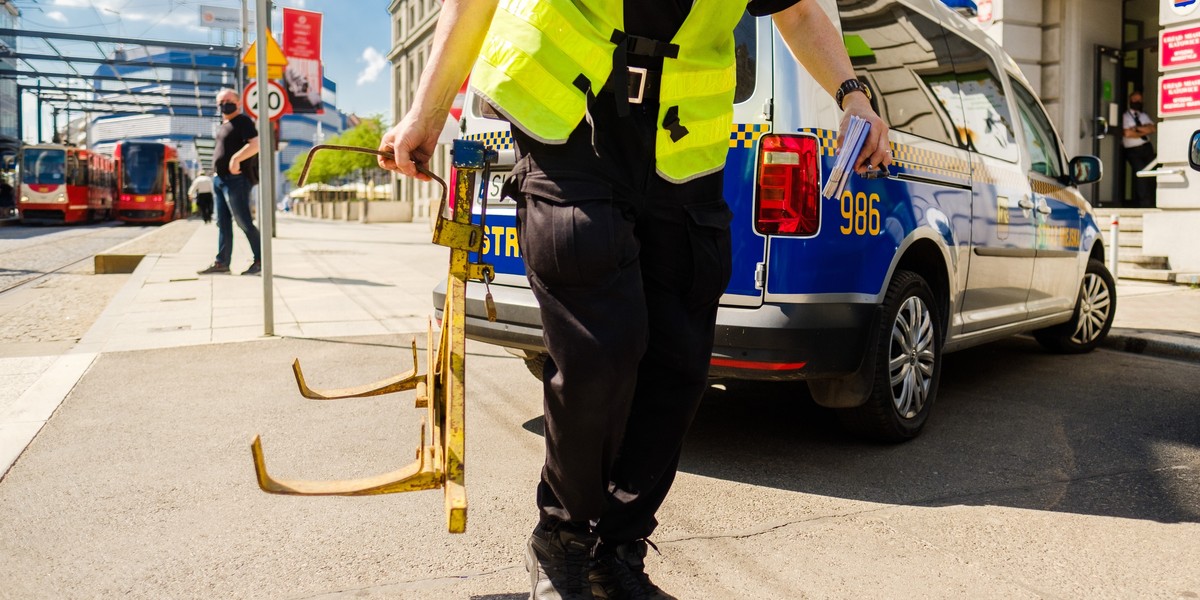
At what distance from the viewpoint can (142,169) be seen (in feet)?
109

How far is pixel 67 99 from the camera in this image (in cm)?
6056

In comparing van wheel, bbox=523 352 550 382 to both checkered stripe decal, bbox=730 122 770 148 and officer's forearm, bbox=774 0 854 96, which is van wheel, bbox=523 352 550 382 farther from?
officer's forearm, bbox=774 0 854 96

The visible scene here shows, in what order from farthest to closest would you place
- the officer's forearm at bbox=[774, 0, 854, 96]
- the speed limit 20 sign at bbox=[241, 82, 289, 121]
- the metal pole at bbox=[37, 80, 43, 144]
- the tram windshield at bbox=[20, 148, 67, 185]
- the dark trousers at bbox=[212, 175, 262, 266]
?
1. the metal pole at bbox=[37, 80, 43, 144]
2. the tram windshield at bbox=[20, 148, 67, 185]
3. the speed limit 20 sign at bbox=[241, 82, 289, 121]
4. the dark trousers at bbox=[212, 175, 262, 266]
5. the officer's forearm at bbox=[774, 0, 854, 96]

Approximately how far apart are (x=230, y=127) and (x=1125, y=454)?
29.9 feet

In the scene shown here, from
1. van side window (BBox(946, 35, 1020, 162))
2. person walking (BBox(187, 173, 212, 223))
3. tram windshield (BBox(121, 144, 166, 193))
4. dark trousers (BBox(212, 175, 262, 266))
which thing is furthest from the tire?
tram windshield (BBox(121, 144, 166, 193))

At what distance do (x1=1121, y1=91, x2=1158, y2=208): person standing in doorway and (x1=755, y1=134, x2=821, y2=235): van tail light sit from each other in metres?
12.2

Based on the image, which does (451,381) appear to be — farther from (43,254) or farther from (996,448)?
(43,254)

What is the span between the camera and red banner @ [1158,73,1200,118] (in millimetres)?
10906

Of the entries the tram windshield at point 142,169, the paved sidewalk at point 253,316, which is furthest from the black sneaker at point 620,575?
the tram windshield at point 142,169

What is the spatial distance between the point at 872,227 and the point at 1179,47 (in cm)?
984

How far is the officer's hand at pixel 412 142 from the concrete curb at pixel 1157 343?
574cm

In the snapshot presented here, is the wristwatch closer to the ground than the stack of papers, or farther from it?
farther from it

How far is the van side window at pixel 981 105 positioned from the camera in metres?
4.44

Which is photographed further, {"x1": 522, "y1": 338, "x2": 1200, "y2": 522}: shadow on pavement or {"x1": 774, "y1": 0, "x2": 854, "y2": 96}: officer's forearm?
{"x1": 522, "y1": 338, "x2": 1200, "y2": 522}: shadow on pavement
